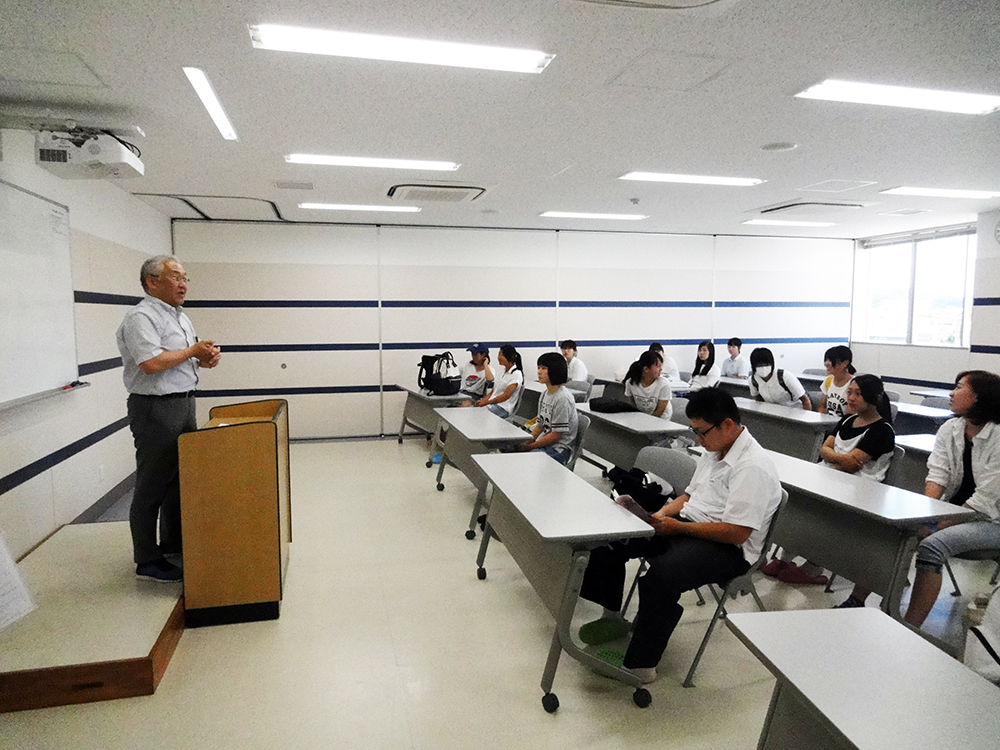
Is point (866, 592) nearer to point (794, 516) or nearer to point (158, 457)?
point (794, 516)

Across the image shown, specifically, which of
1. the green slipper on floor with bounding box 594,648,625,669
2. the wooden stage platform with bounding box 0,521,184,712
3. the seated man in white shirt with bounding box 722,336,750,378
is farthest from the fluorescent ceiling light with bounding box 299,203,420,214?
the green slipper on floor with bounding box 594,648,625,669

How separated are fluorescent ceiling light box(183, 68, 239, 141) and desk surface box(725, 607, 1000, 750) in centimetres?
346

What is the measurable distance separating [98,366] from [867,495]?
220 inches

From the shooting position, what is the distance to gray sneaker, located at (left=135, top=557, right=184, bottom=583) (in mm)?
3211

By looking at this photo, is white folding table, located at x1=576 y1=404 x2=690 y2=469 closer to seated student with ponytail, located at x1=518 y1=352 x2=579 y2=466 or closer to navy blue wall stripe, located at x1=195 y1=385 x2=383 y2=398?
seated student with ponytail, located at x1=518 y1=352 x2=579 y2=466

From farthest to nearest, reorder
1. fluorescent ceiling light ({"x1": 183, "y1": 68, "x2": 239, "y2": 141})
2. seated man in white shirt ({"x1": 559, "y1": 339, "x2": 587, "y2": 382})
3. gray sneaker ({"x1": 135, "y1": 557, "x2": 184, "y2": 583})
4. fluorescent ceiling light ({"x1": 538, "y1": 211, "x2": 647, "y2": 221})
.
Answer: seated man in white shirt ({"x1": 559, "y1": 339, "x2": 587, "y2": 382}) < fluorescent ceiling light ({"x1": 538, "y1": 211, "x2": 647, "y2": 221}) < gray sneaker ({"x1": 135, "y1": 557, "x2": 184, "y2": 583}) < fluorescent ceiling light ({"x1": 183, "y1": 68, "x2": 239, "y2": 141})

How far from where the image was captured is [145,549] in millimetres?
3236

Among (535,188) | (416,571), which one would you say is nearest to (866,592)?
(416,571)

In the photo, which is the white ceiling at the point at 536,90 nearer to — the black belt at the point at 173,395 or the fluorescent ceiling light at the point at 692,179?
the fluorescent ceiling light at the point at 692,179

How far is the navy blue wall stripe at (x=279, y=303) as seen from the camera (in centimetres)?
754

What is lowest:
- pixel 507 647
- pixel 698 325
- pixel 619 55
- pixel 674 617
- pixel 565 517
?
pixel 507 647

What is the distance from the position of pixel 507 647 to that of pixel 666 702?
82cm

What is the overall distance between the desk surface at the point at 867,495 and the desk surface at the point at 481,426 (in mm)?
1791

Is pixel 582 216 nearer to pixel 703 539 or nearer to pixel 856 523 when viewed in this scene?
pixel 856 523
